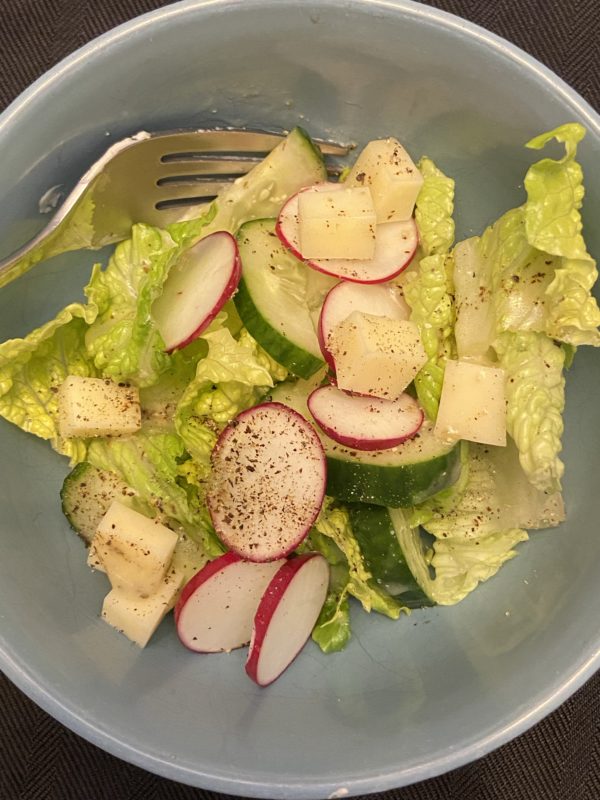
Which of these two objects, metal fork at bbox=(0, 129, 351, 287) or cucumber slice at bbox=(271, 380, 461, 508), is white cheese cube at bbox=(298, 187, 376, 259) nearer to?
metal fork at bbox=(0, 129, 351, 287)

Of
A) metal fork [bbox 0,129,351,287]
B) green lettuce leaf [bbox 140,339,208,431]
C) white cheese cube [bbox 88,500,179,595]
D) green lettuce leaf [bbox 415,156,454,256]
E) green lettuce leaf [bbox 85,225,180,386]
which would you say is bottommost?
white cheese cube [bbox 88,500,179,595]

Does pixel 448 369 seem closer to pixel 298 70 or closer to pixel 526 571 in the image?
pixel 526 571

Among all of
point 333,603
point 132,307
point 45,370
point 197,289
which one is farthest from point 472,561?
point 45,370

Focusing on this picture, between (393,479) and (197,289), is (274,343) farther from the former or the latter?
(393,479)

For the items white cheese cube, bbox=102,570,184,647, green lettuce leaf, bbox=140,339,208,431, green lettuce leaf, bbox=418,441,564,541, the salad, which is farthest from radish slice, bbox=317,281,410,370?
white cheese cube, bbox=102,570,184,647

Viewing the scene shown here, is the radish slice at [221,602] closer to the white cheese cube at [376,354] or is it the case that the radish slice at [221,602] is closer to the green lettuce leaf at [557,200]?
the white cheese cube at [376,354]

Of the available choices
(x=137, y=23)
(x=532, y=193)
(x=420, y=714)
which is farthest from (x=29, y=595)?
(x=532, y=193)
